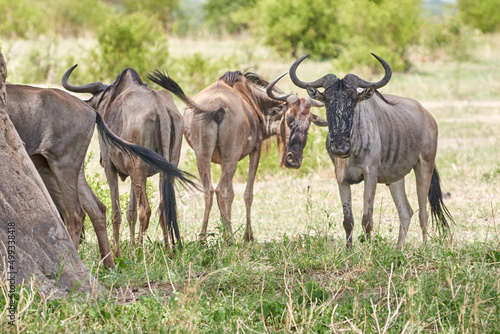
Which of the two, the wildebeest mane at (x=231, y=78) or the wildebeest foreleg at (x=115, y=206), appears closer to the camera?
the wildebeest foreleg at (x=115, y=206)

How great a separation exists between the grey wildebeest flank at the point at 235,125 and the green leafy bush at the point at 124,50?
36.8 ft

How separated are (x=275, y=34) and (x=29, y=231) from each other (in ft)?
79.2

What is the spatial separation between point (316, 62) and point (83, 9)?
16.1 m

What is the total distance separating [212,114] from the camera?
7.06 m

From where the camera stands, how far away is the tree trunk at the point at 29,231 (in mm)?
4250

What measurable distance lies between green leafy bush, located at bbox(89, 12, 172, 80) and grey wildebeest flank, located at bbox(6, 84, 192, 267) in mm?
13976

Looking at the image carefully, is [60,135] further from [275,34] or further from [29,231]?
[275,34]

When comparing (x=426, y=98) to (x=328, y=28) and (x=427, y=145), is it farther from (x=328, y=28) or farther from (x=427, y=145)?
(x=427, y=145)

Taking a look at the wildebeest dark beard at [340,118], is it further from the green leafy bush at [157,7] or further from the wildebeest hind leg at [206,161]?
the green leafy bush at [157,7]

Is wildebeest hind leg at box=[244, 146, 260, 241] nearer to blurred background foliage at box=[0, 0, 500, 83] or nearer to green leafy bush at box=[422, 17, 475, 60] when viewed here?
blurred background foliage at box=[0, 0, 500, 83]

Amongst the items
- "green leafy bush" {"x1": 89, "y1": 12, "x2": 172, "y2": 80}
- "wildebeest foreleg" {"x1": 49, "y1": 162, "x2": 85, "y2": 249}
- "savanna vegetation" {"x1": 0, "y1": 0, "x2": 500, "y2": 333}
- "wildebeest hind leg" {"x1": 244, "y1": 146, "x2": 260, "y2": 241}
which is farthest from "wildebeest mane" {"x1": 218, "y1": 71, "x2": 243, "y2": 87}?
"green leafy bush" {"x1": 89, "y1": 12, "x2": 172, "y2": 80}

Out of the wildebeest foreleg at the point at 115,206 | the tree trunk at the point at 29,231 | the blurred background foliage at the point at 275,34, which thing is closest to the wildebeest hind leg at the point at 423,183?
the wildebeest foreleg at the point at 115,206

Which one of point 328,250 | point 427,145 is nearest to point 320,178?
point 427,145

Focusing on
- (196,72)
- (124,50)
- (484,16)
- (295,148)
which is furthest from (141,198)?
(484,16)
